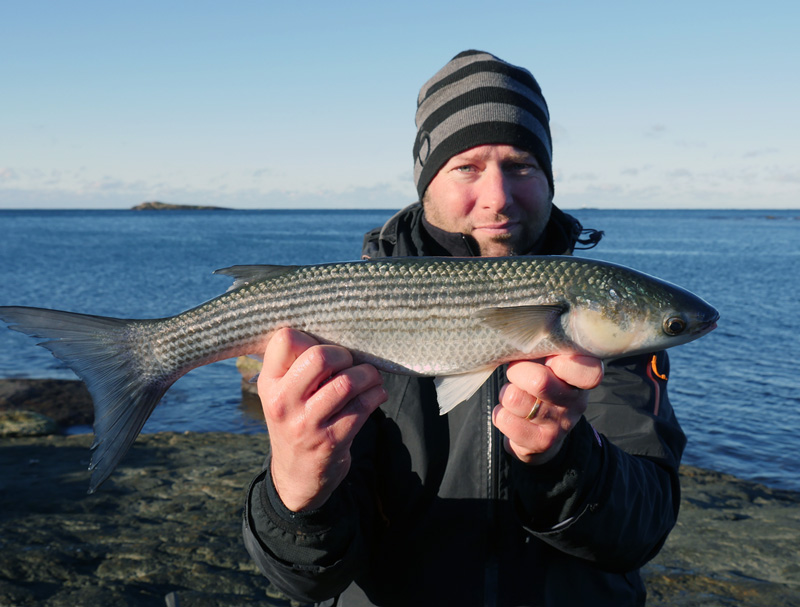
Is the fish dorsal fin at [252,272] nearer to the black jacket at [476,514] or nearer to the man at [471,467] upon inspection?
the man at [471,467]

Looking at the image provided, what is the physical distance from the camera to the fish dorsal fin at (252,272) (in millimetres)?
3916

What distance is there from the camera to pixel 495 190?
5.05 m

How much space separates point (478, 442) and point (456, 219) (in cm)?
189

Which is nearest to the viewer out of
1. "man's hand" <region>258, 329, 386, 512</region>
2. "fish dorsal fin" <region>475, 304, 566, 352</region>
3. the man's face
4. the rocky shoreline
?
"man's hand" <region>258, 329, 386, 512</region>

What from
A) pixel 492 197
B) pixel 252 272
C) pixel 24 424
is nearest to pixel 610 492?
pixel 492 197

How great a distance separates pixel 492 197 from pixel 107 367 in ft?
9.77

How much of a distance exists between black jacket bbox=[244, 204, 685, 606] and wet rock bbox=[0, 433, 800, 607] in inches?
108

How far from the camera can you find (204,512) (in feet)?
28.3

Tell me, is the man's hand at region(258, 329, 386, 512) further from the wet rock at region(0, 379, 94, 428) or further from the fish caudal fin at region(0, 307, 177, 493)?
the wet rock at region(0, 379, 94, 428)

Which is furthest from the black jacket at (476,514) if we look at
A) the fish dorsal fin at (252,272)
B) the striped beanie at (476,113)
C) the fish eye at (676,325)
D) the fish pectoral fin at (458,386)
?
the striped beanie at (476,113)

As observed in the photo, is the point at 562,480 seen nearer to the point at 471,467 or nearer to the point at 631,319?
the point at 471,467

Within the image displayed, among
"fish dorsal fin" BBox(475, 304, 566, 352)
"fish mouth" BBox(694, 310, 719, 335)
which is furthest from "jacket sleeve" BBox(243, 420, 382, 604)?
"fish mouth" BBox(694, 310, 719, 335)

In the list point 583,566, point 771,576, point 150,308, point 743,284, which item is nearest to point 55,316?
point 583,566

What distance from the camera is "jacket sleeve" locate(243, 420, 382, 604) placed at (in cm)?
356
